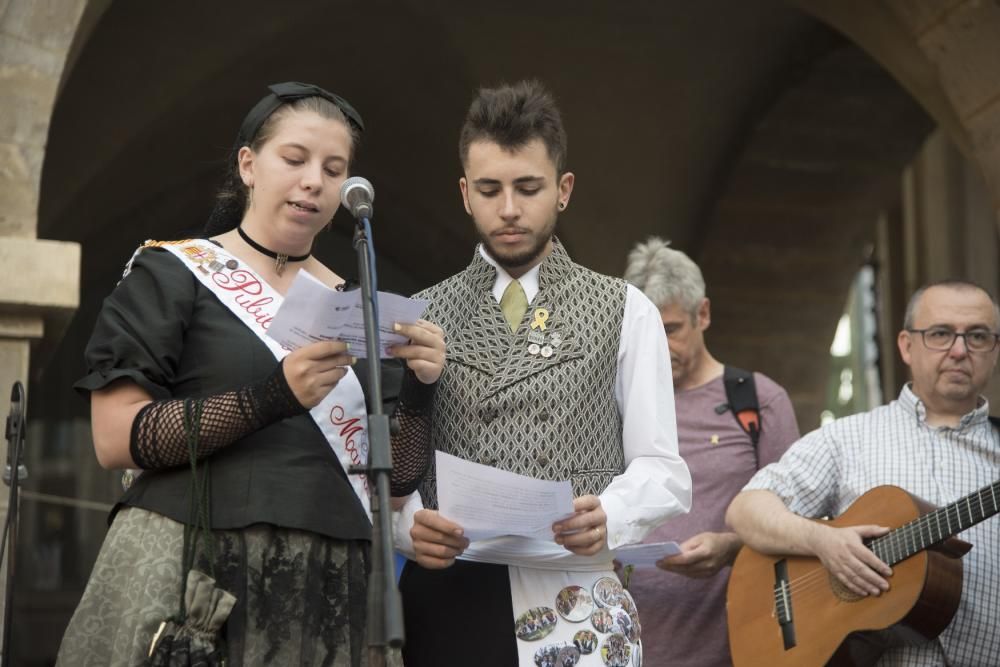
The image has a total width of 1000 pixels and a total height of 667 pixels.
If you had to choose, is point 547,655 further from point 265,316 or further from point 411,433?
point 265,316

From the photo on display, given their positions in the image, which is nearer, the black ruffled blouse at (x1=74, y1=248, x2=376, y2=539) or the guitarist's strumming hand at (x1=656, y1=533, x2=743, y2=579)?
the black ruffled blouse at (x1=74, y1=248, x2=376, y2=539)

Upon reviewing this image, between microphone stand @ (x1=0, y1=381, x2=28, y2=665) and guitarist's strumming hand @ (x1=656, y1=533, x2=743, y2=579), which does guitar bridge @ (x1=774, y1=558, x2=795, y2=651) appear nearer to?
guitarist's strumming hand @ (x1=656, y1=533, x2=743, y2=579)

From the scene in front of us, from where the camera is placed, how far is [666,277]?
4777mm

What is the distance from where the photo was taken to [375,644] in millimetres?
2346

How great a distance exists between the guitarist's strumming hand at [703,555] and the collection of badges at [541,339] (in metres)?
1.37

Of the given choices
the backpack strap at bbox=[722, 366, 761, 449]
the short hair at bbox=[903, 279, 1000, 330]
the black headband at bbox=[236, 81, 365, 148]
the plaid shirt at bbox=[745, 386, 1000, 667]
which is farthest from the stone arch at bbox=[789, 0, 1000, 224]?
the black headband at bbox=[236, 81, 365, 148]

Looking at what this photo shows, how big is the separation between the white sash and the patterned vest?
0.64ft

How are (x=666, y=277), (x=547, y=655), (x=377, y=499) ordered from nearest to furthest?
(x=377, y=499) → (x=547, y=655) → (x=666, y=277)

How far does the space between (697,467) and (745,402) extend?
250 mm

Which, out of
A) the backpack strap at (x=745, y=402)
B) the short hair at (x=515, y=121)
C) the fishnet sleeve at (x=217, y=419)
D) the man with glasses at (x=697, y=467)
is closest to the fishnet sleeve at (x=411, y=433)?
the fishnet sleeve at (x=217, y=419)

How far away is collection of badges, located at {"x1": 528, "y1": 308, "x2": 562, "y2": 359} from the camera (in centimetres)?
309

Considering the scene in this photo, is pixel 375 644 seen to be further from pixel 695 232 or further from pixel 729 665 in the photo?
pixel 695 232

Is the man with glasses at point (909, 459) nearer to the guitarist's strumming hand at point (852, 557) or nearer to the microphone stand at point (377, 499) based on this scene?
the guitarist's strumming hand at point (852, 557)

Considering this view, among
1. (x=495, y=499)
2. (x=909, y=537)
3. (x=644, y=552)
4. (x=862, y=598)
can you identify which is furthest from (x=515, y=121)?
(x=862, y=598)
